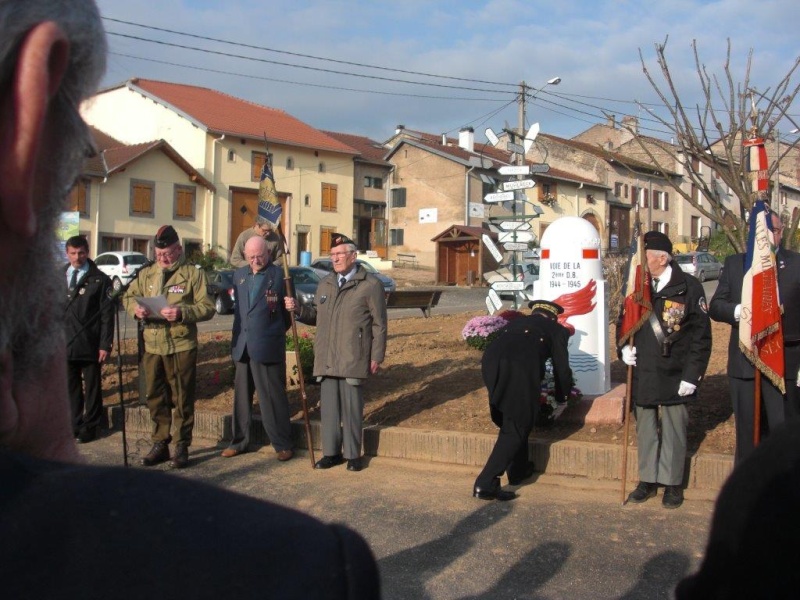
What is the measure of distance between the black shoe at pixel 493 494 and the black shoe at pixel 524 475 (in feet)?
1.60

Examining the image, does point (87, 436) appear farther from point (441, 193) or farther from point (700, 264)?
point (441, 193)

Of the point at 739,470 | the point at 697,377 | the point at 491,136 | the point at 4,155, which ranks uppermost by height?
the point at 491,136

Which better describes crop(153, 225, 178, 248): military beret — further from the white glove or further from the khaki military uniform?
the white glove

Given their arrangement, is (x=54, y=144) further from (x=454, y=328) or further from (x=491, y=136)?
(x=454, y=328)

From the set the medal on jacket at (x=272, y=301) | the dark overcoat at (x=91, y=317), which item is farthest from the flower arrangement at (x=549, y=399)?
the dark overcoat at (x=91, y=317)

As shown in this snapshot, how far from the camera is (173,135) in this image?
46.3 m

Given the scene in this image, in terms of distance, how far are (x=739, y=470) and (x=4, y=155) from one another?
3.52 ft

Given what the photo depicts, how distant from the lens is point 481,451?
25.3ft

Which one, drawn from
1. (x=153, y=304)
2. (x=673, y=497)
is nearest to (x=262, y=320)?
(x=153, y=304)

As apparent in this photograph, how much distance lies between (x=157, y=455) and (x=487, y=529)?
3581 mm

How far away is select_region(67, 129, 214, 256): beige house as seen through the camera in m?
40.0

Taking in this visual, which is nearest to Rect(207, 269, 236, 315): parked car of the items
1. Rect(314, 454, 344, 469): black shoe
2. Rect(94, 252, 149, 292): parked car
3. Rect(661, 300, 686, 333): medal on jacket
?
Rect(94, 252, 149, 292): parked car

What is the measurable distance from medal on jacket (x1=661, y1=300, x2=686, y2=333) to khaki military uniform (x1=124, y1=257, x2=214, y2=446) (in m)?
4.16

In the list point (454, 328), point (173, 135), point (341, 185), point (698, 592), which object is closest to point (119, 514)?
point (698, 592)
